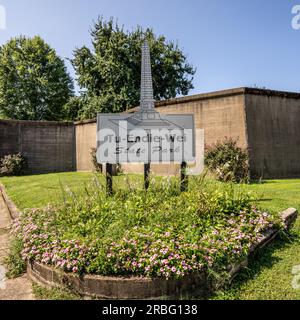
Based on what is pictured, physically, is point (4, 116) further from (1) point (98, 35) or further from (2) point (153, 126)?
(2) point (153, 126)

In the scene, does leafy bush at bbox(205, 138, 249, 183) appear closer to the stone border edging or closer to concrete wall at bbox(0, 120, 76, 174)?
the stone border edging

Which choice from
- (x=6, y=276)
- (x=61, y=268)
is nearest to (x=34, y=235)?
(x=6, y=276)

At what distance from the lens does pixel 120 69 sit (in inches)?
894

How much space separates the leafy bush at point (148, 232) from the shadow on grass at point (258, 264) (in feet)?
0.67

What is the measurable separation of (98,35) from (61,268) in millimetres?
24138

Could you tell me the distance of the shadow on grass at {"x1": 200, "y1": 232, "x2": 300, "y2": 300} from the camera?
2.98m

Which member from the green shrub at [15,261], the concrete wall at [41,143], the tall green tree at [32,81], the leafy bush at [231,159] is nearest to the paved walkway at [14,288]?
the green shrub at [15,261]

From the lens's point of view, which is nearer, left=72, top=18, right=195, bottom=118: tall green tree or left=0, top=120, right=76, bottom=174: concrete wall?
left=0, top=120, right=76, bottom=174: concrete wall

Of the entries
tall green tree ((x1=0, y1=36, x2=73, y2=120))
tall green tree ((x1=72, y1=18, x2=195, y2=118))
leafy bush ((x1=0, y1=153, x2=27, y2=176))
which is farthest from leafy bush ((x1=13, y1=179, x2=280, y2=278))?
tall green tree ((x1=0, y1=36, x2=73, y2=120))

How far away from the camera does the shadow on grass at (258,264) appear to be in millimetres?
2982

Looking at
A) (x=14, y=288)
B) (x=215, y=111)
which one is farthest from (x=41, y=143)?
(x=14, y=288)

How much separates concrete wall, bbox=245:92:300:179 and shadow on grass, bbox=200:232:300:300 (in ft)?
17.7

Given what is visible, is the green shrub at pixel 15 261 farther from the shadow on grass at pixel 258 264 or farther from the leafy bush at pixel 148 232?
the shadow on grass at pixel 258 264
